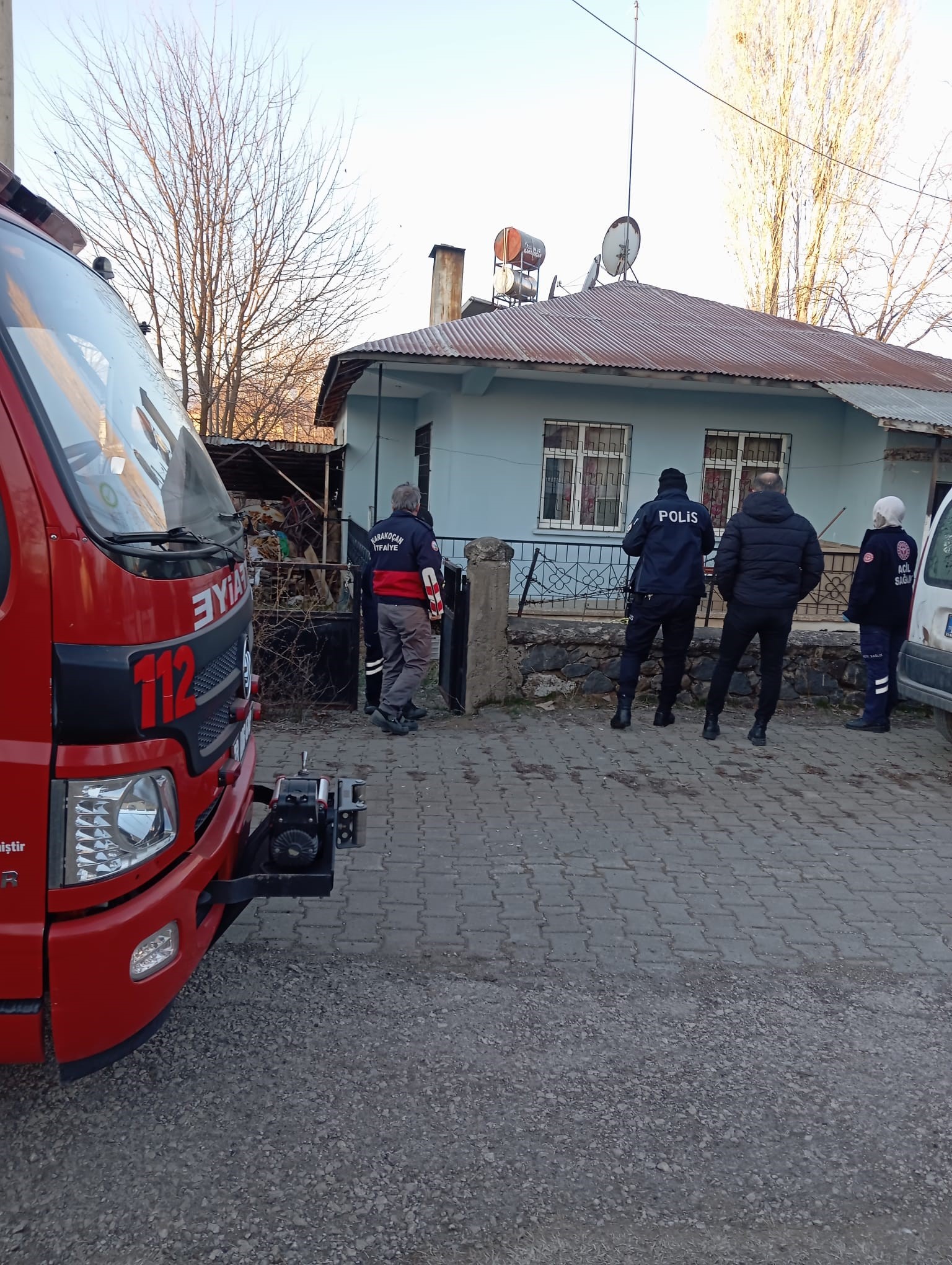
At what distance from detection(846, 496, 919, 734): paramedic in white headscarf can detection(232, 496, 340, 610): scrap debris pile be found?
162 inches

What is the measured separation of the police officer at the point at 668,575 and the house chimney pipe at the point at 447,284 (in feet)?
42.1

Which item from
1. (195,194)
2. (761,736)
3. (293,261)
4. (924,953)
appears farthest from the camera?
(293,261)

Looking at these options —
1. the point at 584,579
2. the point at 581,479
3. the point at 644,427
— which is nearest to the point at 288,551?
the point at 584,579

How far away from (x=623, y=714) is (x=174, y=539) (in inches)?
206

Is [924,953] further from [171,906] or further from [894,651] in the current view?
[894,651]

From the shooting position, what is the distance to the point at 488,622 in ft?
24.1

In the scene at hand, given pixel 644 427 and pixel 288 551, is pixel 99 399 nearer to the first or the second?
pixel 288 551

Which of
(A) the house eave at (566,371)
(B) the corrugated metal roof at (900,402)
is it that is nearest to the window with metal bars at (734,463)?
(A) the house eave at (566,371)

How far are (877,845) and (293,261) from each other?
47.9ft

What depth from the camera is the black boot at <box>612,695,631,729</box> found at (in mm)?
7191

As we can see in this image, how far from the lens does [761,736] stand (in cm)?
697

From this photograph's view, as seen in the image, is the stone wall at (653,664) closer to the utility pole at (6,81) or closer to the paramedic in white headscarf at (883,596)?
the paramedic in white headscarf at (883,596)

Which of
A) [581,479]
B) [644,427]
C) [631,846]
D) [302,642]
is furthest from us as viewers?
[581,479]

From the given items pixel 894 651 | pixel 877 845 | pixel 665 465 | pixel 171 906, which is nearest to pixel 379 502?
pixel 665 465
